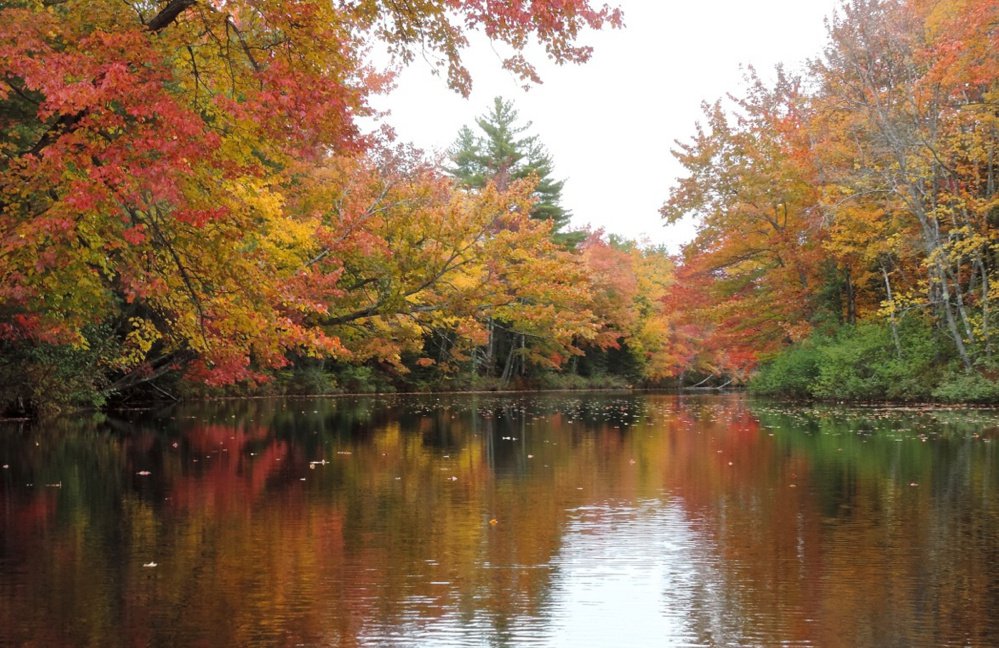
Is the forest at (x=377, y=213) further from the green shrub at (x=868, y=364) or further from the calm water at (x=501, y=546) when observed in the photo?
the calm water at (x=501, y=546)

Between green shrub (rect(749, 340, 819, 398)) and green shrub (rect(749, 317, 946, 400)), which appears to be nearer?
green shrub (rect(749, 317, 946, 400))

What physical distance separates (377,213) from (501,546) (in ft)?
55.3

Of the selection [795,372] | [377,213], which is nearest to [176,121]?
[377,213]

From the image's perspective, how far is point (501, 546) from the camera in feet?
22.0

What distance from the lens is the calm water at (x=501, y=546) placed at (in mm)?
4672

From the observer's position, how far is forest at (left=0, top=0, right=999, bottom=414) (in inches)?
382

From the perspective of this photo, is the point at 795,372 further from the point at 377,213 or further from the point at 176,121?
the point at 176,121

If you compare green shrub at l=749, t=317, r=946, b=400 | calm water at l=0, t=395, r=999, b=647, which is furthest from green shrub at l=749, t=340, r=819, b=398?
calm water at l=0, t=395, r=999, b=647

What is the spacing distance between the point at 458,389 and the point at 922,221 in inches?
1101

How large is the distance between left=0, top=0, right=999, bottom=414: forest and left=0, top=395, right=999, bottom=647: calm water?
267cm

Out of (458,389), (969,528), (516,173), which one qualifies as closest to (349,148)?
(969,528)

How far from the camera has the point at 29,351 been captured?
19328 mm

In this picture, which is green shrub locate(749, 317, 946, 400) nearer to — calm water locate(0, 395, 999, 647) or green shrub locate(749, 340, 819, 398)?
green shrub locate(749, 340, 819, 398)

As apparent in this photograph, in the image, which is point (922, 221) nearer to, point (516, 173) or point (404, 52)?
point (404, 52)
